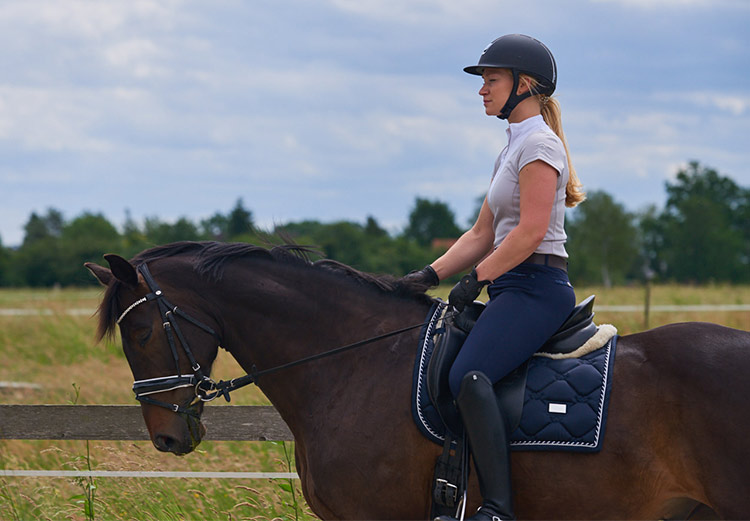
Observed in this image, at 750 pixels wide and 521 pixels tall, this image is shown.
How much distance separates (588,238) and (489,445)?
88.4 metres

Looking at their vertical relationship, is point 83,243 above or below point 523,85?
below

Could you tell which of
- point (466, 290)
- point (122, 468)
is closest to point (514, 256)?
point (466, 290)

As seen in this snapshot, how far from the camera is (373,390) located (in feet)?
11.4

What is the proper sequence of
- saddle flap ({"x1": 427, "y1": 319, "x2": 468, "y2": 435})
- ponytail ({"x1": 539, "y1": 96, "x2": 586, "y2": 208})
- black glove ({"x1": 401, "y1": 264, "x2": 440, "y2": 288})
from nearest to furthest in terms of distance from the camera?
1. saddle flap ({"x1": 427, "y1": 319, "x2": 468, "y2": 435})
2. ponytail ({"x1": 539, "y1": 96, "x2": 586, "y2": 208})
3. black glove ({"x1": 401, "y1": 264, "x2": 440, "y2": 288})

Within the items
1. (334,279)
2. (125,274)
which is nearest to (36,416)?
(125,274)

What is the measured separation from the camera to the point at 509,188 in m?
3.44

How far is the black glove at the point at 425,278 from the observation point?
3783mm

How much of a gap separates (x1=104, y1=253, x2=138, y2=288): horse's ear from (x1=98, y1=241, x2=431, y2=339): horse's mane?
9 cm

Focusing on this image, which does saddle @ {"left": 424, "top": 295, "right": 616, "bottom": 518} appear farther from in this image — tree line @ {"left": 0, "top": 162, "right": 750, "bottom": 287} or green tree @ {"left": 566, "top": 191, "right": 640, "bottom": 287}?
green tree @ {"left": 566, "top": 191, "right": 640, "bottom": 287}

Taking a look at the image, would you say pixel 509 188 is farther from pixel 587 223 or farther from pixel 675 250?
pixel 587 223

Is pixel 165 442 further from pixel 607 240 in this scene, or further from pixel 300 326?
pixel 607 240

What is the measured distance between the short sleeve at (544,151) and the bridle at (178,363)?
0.92 metres

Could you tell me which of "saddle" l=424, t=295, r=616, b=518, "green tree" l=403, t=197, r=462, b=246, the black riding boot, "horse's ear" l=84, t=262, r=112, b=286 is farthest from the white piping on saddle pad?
"green tree" l=403, t=197, r=462, b=246

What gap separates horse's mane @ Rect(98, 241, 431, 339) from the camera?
367 cm
